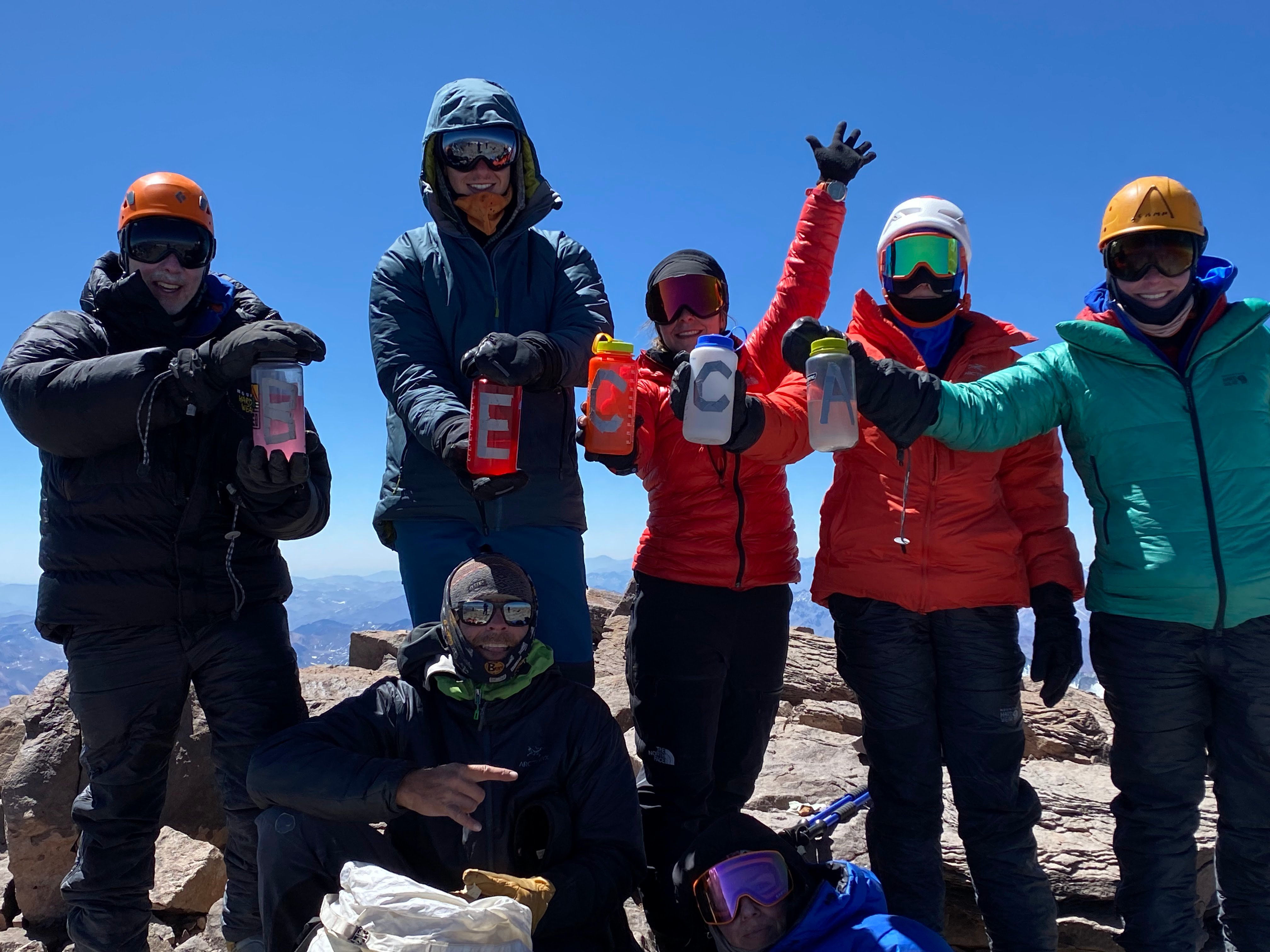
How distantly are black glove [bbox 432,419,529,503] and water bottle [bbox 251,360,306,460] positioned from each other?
710 millimetres

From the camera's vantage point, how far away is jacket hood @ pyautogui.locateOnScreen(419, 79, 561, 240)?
471 cm

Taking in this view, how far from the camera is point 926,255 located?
4699 mm

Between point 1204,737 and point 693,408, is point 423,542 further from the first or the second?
point 1204,737

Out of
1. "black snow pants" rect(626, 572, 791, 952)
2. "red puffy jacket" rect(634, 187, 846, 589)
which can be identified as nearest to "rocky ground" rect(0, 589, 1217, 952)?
"black snow pants" rect(626, 572, 791, 952)

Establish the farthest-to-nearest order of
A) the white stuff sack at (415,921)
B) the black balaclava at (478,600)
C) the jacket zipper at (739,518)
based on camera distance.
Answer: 1. the jacket zipper at (739,518)
2. the black balaclava at (478,600)
3. the white stuff sack at (415,921)

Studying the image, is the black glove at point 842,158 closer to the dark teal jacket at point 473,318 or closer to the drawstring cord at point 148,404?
the dark teal jacket at point 473,318

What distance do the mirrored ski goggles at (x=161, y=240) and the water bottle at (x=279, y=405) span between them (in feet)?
3.38

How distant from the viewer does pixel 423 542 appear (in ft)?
15.6

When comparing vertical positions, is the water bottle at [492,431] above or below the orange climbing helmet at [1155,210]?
below

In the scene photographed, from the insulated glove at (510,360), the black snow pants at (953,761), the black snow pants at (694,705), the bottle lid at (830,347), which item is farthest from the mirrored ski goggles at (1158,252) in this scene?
the insulated glove at (510,360)

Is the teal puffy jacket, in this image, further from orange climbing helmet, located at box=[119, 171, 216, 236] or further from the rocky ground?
orange climbing helmet, located at box=[119, 171, 216, 236]

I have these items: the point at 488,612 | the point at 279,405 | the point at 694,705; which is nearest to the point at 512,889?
the point at 488,612

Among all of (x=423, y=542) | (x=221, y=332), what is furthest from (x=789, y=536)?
(x=221, y=332)

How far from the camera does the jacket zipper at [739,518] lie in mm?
4980
